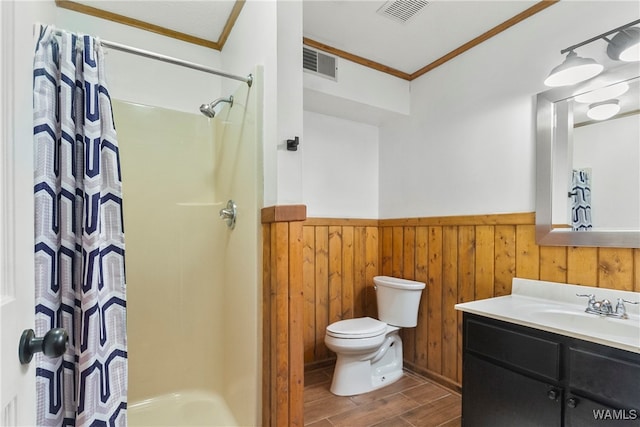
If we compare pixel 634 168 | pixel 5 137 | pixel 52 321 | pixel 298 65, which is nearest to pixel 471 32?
pixel 634 168

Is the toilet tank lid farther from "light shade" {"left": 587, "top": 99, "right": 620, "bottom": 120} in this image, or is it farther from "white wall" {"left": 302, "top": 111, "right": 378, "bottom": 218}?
"light shade" {"left": 587, "top": 99, "right": 620, "bottom": 120}

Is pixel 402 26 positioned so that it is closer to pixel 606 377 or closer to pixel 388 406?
pixel 606 377

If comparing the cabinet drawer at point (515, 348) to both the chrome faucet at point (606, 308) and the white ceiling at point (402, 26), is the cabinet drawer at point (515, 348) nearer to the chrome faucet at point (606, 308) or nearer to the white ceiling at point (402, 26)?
the chrome faucet at point (606, 308)

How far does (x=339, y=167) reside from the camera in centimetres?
281

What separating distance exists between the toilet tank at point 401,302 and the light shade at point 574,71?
1.51m

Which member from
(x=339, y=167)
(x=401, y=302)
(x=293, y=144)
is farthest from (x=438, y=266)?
(x=293, y=144)

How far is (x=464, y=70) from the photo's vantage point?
2.32 metres

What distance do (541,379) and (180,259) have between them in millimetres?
2037

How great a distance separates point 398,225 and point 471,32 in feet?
4.94

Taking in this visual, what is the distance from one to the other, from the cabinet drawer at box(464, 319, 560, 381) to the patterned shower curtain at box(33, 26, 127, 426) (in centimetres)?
155

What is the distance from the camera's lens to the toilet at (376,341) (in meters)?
2.17

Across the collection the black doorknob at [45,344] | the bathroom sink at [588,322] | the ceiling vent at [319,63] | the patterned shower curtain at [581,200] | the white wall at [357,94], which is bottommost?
the bathroom sink at [588,322]

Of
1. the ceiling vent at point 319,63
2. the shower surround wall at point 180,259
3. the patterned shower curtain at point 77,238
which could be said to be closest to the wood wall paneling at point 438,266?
the shower surround wall at point 180,259

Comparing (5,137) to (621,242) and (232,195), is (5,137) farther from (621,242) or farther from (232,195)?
(621,242)
